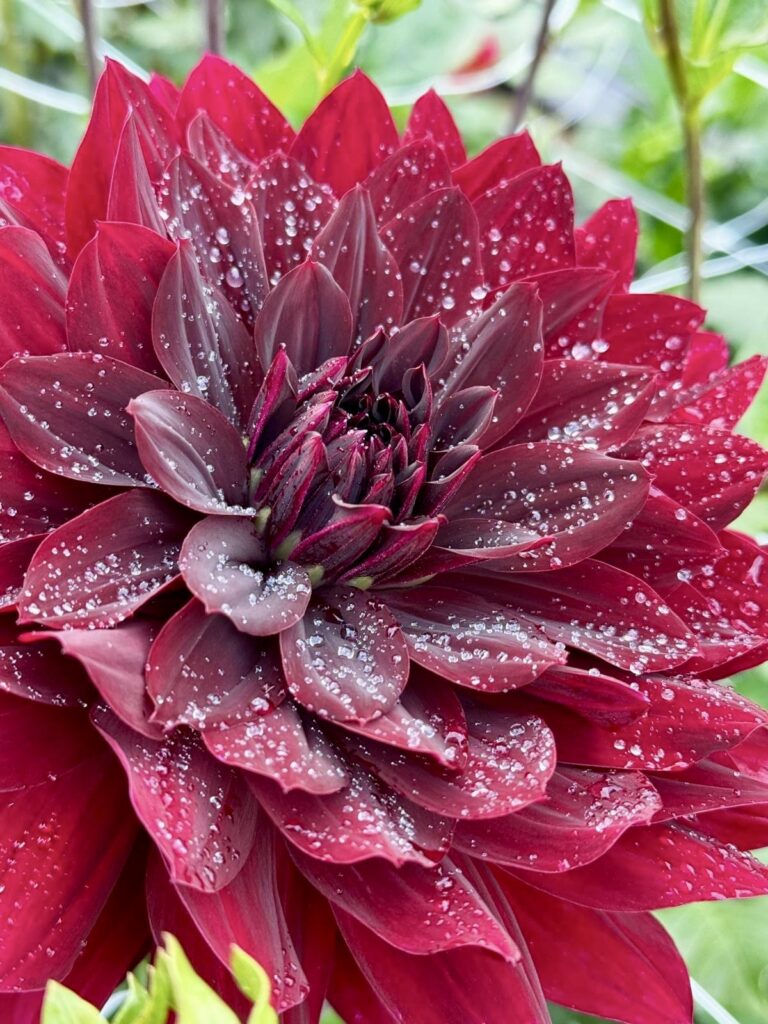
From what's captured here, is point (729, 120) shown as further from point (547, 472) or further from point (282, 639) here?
point (282, 639)

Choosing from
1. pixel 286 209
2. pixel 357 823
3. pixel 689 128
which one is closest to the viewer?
pixel 357 823

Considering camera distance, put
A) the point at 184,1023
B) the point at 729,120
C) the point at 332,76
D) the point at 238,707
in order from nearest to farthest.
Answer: the point at 184,1023, the point at 238,707, the point at 332,76, the point at 729,120

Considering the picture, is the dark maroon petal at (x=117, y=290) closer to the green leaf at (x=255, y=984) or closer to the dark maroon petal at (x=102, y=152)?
the dark maroon petal at (x=102, y=152)

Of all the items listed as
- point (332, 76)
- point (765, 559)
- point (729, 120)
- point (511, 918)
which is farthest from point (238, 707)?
point (729, 120)

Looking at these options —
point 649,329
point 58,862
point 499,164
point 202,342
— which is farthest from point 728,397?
point 58,862

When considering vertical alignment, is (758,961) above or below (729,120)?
below

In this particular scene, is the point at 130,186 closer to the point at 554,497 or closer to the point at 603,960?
the point at 554,497

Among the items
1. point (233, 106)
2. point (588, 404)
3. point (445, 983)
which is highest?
point (233, 106)

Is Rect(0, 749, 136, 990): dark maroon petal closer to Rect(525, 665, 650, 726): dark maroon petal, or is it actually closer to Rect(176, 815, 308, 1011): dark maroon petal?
Rect(176, 815, 308, 1011): dark maroon petal
